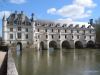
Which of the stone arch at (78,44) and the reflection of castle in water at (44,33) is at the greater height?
the reflection of castle in water at (44,33)

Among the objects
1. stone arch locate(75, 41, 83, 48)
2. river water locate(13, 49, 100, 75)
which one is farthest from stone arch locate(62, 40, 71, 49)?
river water locate(13, 49, 100, 75)

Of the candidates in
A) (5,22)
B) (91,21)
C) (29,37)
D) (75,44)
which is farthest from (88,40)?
(5,22)

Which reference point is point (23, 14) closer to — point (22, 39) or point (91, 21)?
point (22, 39)

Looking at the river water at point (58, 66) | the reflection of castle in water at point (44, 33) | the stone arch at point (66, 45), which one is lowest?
the river water at point (58, 66)

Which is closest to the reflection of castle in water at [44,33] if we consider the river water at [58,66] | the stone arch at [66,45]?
the stone arch at [66,45]

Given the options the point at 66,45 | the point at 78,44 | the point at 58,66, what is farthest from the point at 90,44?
the point at 58,66

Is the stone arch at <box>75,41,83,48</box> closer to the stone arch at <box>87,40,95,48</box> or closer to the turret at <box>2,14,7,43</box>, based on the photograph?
the stone arch at <box>87,40,95,48</box>

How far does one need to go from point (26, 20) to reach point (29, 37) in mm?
4595

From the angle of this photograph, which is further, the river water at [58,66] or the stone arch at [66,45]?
the stone arch at [66,45]

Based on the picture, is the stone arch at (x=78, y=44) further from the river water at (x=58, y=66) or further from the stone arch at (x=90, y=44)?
the river water at (x=58, y=66)

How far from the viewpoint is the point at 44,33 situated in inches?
2625

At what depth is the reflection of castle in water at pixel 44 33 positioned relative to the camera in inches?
2362

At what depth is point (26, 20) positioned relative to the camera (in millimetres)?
61812

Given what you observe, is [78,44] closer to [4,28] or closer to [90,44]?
[90,44]
